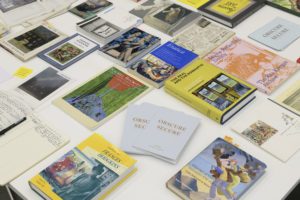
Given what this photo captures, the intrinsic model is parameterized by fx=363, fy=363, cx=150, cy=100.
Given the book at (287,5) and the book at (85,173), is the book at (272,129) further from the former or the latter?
the book at (287,5)

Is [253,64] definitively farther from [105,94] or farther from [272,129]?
[105,94]

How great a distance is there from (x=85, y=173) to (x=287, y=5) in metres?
1.47

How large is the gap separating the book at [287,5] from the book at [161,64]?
0.66 metres

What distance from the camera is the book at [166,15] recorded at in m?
1.89

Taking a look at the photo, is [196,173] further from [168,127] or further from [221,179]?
[168,127]

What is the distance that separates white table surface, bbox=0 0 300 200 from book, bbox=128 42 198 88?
72 millimetres

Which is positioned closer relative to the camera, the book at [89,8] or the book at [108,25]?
the book at [108,25]

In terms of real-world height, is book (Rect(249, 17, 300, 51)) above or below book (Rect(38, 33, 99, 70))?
A: above

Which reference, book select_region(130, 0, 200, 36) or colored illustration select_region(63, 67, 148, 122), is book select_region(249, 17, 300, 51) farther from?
colored illustration select_region(63, 67, 148, 122)

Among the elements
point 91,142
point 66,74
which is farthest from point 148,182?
point 66,74

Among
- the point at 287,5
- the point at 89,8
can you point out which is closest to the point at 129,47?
the point at 89,8

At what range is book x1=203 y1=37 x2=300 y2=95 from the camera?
1.58 metres

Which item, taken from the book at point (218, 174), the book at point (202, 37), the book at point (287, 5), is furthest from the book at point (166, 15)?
the book at point (218, 174)

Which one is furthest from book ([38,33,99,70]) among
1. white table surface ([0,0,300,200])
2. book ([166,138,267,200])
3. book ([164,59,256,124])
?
book ([166,138,267,200])
